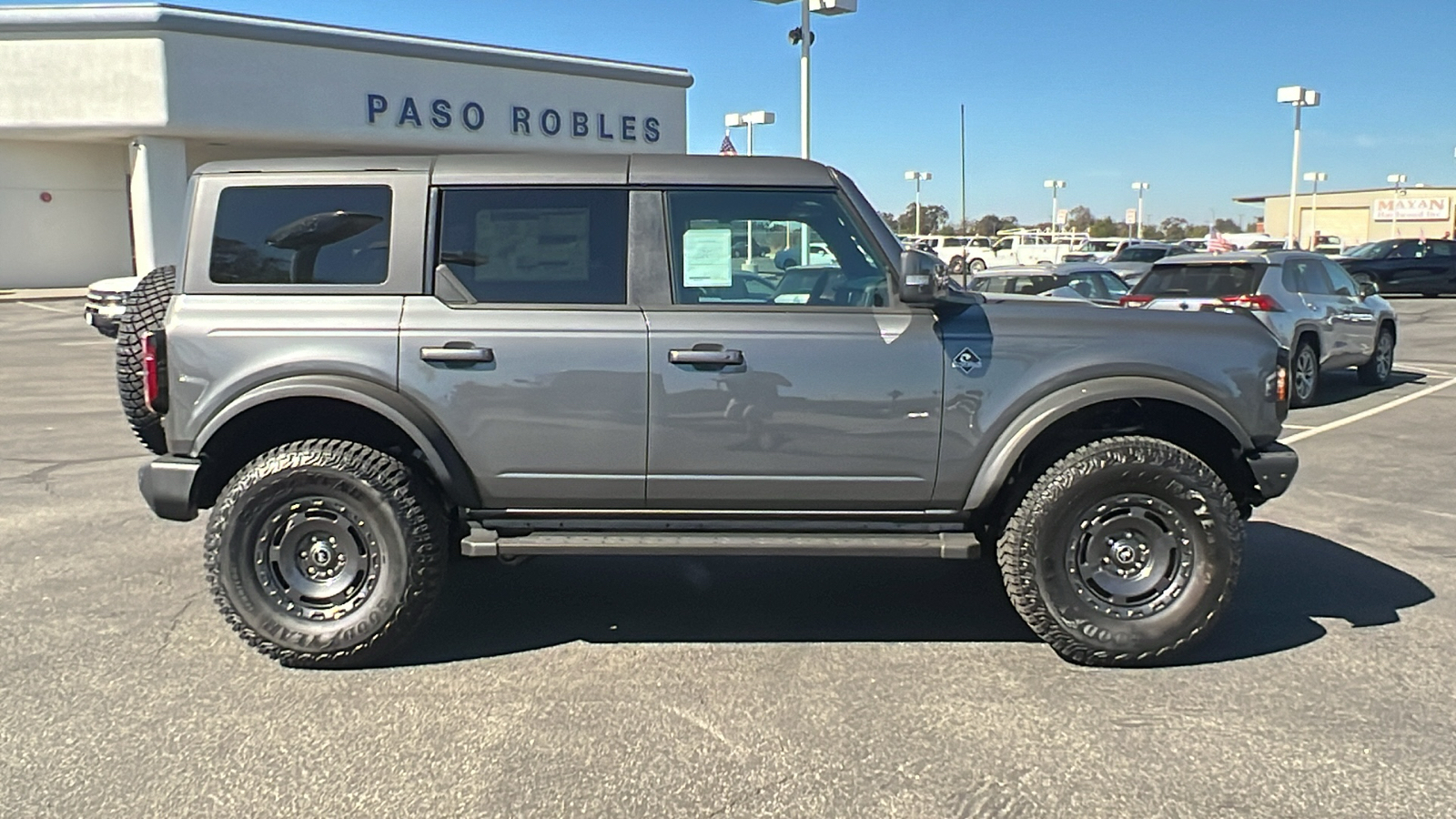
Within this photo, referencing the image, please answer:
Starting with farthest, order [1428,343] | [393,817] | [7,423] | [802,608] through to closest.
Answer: [1428,343], [7,423], [802,608], [393,817]

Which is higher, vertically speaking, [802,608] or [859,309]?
[859,309]

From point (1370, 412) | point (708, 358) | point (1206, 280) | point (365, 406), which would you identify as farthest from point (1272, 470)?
point (1370, 412)

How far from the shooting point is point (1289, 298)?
11.0m

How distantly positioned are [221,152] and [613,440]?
28.2 metres

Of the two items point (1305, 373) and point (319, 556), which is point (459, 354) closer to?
point (319, 556)

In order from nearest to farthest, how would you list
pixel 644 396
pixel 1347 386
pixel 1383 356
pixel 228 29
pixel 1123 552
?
pixel 644 396
pixel 1123 552
pixel 1383 356
pixel 1347 386
pixel 228 29

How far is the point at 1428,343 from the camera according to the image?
17.4 meters

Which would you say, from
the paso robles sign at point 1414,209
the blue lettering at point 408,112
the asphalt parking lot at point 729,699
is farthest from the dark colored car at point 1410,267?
the paso robles sign at point 1414,209

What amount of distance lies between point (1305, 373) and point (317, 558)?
1000 cm

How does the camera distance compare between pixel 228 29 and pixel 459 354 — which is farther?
pixel 228 29

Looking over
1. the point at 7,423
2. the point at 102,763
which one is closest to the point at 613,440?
the point at 102,763

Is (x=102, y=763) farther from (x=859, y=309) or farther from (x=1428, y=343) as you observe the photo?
(x=1428, y=343)

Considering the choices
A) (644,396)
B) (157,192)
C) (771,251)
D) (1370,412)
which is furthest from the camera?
(157,192)

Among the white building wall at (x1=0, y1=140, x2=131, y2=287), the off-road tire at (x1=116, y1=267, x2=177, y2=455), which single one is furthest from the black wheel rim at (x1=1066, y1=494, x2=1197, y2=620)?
the white building wall at (x1=0, y1=140, x2=131, y2=287)
